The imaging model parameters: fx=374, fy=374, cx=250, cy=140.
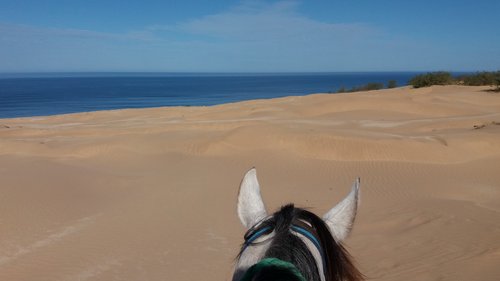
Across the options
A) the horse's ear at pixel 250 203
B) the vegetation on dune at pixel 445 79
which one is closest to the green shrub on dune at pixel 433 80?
the vegetation on dune at pixel 445 79

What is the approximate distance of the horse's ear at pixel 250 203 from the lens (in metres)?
1.71

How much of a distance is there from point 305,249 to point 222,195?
7.72 meters

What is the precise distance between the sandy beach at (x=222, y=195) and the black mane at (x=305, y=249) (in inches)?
23.0

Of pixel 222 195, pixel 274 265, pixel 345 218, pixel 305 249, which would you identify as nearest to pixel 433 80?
pixel 222 195

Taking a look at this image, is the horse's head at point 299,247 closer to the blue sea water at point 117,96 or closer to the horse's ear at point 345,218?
the horse's ear at point 345,218

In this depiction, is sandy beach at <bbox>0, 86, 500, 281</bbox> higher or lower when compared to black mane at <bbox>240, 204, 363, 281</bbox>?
lower

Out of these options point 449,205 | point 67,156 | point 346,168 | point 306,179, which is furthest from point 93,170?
point 449,205

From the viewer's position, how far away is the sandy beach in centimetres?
559

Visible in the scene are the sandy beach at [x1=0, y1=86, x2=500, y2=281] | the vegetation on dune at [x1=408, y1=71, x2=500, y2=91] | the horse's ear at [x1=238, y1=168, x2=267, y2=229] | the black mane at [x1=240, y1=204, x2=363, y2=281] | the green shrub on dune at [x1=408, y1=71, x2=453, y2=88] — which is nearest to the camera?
the black mane at [x1=240, y1=204, x2=363, y2=281]

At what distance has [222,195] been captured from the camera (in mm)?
8789

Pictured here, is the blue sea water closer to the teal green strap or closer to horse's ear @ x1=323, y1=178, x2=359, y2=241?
horse's ear @ x1=323, y1=178, x2=359, y2=241

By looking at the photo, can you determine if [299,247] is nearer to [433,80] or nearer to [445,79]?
[433,80]

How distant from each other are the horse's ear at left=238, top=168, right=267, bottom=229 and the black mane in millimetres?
398

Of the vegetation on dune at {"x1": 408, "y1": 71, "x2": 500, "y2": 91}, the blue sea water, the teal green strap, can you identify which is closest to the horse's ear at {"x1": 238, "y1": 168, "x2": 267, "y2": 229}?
→ the teal green strap
